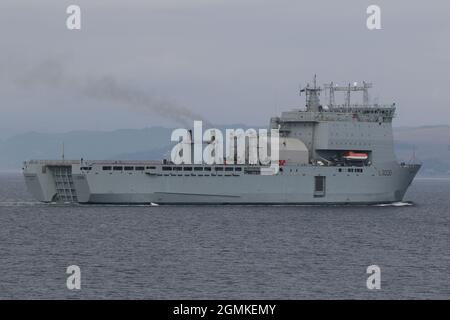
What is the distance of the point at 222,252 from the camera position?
42938mm

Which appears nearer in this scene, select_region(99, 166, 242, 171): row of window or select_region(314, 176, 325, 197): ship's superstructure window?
select_region(99, 166, 242, 171): row of window

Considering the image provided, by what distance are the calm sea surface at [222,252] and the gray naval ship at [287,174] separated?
41.8 inches

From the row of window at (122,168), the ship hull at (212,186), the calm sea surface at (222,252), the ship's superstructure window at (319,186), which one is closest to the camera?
the calm sea surface at (222,252)

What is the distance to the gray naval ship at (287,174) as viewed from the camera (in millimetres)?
62750

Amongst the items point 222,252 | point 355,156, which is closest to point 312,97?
point 355,156

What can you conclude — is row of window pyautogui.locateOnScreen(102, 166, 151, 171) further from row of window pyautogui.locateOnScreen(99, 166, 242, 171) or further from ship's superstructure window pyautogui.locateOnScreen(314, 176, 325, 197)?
ship's superstructure window pyautogui.locateOnScreen(314, 176, 325, 197)

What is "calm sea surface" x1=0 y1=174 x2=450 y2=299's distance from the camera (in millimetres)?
33969

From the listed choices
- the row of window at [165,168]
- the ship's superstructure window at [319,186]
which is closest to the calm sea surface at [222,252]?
the ship's superstructure window at [319,186]

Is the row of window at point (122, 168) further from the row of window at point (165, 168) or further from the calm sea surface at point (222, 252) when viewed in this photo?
the calm sea surface at point (222, 252)

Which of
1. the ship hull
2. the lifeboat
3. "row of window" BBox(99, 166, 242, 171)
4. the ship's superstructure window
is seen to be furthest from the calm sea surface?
the lifeboat

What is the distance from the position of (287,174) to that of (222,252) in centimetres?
2195

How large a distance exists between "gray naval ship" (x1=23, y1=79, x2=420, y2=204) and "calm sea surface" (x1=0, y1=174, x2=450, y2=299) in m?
1.06

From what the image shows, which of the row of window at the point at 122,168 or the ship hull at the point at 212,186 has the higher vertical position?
the row of window at the point at 122,168
